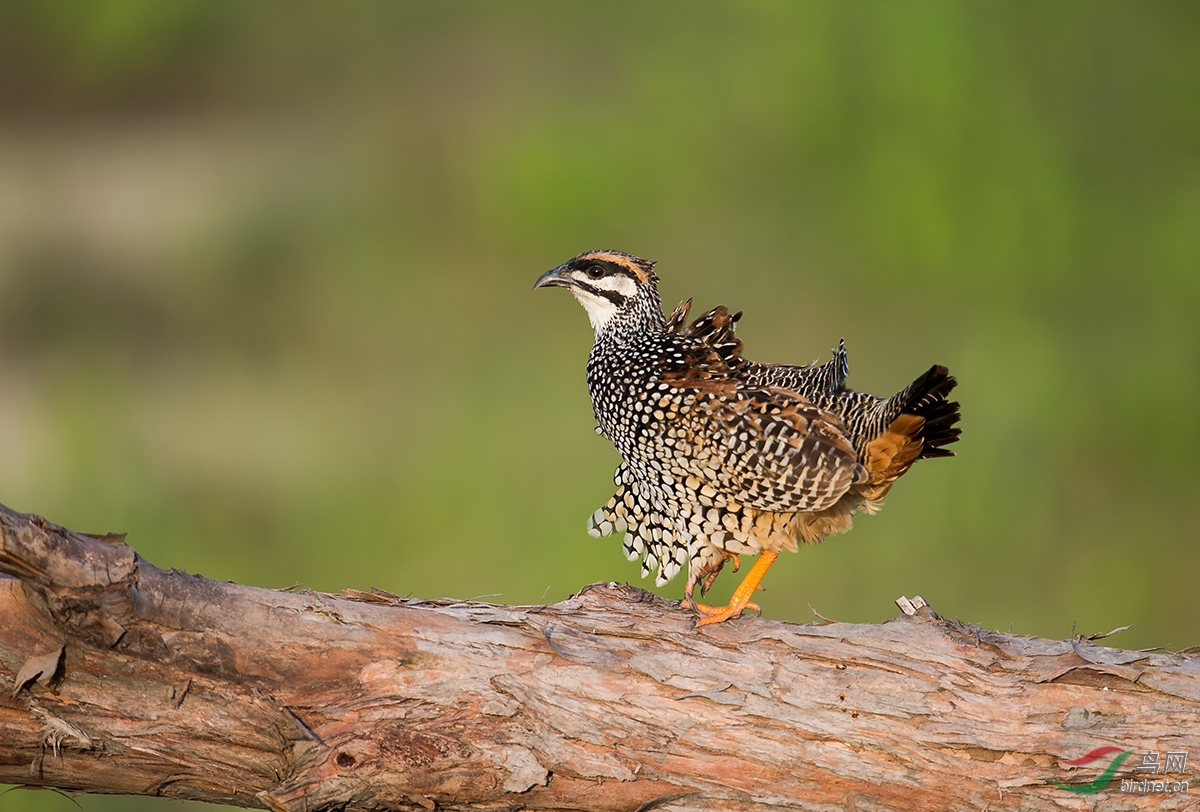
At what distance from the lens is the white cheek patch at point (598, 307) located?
4.50 m

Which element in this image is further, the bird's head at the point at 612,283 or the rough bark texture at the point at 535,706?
the bird's head at the point at 612,283

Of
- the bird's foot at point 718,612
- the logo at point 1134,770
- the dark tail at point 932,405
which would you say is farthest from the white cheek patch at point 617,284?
the logo at point 1134,770

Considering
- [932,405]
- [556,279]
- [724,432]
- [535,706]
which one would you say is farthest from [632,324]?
[535,706]

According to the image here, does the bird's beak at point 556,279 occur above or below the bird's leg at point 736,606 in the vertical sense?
above

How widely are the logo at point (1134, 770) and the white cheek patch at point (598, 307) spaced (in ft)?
7.07

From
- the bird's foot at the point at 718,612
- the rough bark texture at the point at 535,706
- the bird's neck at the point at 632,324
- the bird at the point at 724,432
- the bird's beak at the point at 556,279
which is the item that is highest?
the bird's beak at the point at 556,279

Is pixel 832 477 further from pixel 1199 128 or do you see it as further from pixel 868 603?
pixel 1199 128

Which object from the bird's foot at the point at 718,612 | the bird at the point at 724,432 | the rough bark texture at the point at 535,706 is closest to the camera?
the rough bark texture at the point at 535,706

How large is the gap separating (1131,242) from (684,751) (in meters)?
8.98

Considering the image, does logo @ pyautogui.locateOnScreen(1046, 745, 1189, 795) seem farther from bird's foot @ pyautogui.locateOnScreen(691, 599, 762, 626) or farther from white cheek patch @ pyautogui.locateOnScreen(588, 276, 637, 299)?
white cheek patch @ pyautogui.locateOnScreen(588, 276, 637, 299)

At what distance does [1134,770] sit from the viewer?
344 centimetres

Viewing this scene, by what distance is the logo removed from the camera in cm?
344

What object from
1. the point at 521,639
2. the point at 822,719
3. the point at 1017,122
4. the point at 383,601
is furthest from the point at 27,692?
the point at 1017,122

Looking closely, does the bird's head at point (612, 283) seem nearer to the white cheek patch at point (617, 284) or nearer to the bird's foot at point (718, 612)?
the white cheek patch at point (617, 284)
